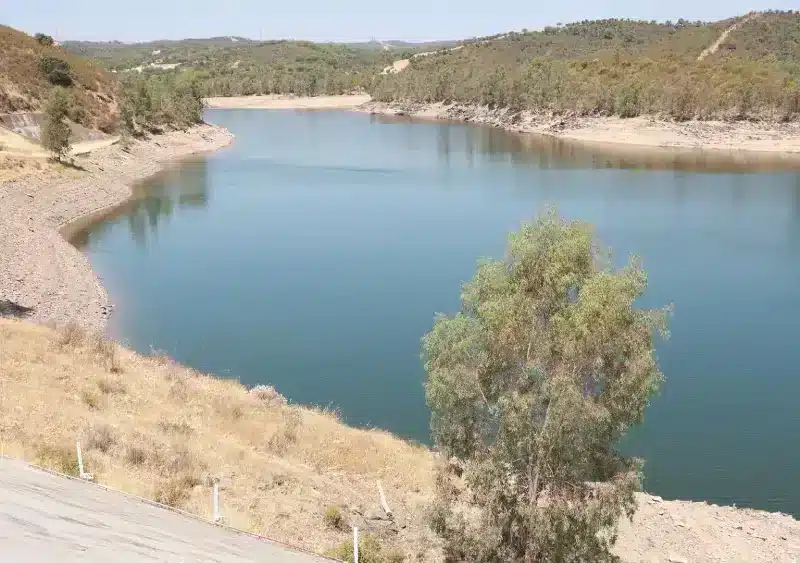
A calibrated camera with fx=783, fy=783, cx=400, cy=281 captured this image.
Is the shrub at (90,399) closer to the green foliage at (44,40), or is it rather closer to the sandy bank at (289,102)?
the green foliage at (44,40)

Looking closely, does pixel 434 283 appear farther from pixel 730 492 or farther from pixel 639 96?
pixel 639 96

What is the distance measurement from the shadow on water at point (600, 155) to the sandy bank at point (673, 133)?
152 centimetres

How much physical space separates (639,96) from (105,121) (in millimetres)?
56267

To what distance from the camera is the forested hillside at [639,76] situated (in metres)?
83.4

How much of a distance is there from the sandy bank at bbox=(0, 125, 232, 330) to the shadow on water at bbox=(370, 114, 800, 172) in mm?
28602

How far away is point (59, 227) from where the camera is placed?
125 ft

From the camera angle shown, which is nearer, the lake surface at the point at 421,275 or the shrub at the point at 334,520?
the shrub at the point at 334,520

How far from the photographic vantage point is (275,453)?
14.1 metres

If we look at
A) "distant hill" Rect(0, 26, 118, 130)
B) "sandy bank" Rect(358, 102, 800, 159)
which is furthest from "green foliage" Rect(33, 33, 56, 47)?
"sandy bank" Rect(358, 102, 800, 159)

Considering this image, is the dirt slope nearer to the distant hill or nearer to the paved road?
the distant hill

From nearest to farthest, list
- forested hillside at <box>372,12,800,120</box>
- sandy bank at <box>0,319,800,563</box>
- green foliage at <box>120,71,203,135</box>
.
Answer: sandy bank at <box>0,319,800,563</box>, green foliage at <box>120,71,203,135</box>, forested hillside at <box>372,12,800,120</box>

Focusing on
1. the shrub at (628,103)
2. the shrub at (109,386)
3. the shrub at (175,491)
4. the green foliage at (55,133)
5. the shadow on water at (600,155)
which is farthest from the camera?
the shrub at (628,103)

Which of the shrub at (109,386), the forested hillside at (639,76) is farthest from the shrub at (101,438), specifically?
the forested hillside at (639,76)

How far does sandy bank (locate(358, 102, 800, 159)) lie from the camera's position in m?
75.5
